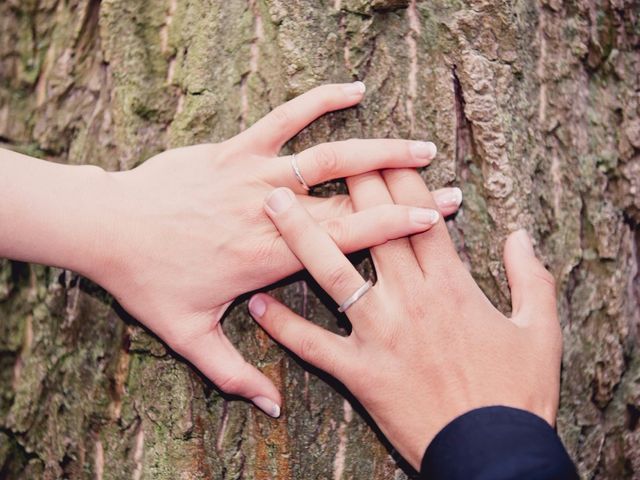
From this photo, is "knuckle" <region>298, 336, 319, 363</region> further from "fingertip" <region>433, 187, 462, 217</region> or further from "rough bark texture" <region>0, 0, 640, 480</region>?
"fingertip" <region>433, 187, 462, 217</region>

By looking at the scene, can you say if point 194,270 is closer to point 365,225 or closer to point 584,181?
point 365,225

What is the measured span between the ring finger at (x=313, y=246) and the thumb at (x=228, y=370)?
27 centimetres

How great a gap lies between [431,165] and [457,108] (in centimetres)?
16

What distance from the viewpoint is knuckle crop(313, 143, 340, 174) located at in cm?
154

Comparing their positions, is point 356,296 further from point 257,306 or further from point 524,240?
point 524,240

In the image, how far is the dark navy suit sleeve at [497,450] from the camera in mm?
1252

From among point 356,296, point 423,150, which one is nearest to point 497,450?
point 356,296

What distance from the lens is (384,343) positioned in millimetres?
1470

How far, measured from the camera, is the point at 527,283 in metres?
1.59

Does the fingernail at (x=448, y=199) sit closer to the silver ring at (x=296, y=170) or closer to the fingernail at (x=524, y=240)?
the fingernail at (x=524, y=240)

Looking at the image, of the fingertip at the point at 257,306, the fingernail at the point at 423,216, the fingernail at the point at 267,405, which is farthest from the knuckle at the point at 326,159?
the fingernail at the point at 267,405

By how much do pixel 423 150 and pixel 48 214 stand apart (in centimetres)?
87

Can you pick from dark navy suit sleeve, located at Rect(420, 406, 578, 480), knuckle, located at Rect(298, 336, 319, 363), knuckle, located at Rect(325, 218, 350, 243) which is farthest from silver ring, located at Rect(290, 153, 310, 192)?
dark navy suit sleeve, located at Rect(420, 406, 578, 480)

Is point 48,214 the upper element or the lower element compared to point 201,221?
upper
